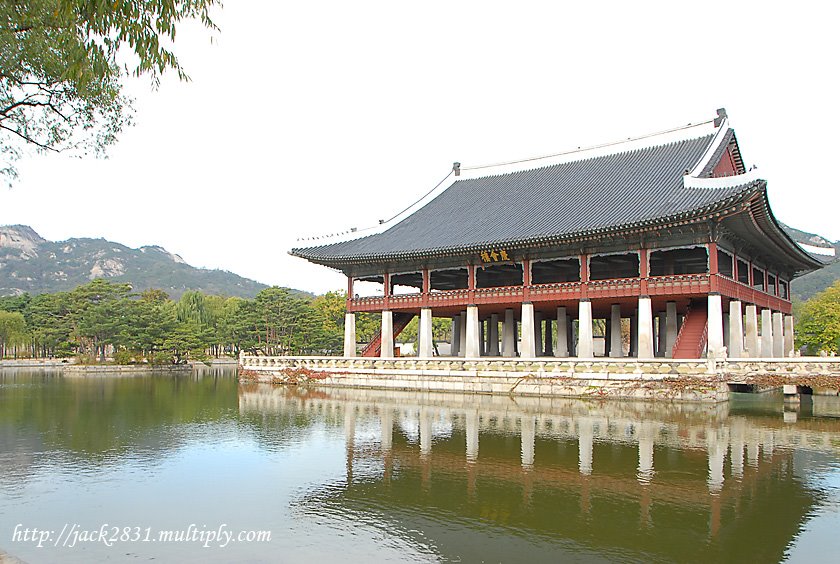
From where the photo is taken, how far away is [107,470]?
13.9 m

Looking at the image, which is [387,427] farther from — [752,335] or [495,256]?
[752,335]

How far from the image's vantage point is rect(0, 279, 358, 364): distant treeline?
62.1m

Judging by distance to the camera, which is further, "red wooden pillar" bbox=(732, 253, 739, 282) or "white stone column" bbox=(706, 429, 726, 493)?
"red wooden pillar" bbox=(732, 253, 739, 282)

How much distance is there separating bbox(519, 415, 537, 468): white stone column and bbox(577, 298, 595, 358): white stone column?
31.4 feet

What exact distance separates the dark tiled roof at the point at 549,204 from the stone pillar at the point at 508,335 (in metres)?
7.73

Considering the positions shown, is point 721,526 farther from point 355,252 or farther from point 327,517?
point 355,252

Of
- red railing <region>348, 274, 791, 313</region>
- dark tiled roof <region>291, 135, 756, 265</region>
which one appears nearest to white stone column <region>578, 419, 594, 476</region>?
red railing <region>348, 274, 791, 313</region>

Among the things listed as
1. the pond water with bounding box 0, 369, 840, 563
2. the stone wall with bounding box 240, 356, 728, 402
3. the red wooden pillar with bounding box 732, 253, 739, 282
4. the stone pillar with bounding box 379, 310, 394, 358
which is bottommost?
the pond water with bounding box 0, 369, 840, 563

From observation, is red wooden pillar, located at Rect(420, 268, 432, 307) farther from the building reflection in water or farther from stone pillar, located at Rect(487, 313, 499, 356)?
the building reflection in water

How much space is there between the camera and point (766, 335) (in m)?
37.4

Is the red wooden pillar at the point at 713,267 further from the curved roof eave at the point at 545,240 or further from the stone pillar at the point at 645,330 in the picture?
the stone pillar at the point at 645,330

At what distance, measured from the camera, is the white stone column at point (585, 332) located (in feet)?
104

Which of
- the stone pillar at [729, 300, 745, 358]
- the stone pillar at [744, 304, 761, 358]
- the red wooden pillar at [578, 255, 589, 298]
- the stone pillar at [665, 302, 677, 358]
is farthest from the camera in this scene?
the stone pillar at [665, 302, 677, 358]

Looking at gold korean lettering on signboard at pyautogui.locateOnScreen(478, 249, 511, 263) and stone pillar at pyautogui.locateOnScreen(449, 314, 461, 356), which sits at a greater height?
gold korean lettering on signboard at pyautogui.locateOnScreen(478, 249, 511, 263)
